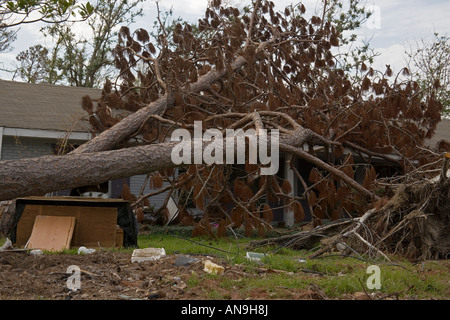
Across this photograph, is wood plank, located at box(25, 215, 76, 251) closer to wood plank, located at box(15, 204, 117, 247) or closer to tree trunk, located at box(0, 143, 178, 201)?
wood plank, located at box(15, 204, 117, 247)

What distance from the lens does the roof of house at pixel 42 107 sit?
1081 cm

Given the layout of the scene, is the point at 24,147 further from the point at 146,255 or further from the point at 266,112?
the point at 146,255

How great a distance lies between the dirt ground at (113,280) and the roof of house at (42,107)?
5.56m

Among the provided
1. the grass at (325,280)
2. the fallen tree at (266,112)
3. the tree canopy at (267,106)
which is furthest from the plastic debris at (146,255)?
the tree canopy at (267,106)

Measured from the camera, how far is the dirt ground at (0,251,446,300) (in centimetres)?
381

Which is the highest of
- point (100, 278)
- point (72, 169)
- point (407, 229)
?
point (72, 169)

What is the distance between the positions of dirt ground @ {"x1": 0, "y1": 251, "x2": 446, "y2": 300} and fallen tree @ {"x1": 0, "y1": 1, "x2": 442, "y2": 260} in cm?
203

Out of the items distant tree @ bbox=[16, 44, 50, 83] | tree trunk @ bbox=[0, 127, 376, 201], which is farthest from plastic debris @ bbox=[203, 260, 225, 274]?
distant tree @ bbox=[16, 44, 50, 83]

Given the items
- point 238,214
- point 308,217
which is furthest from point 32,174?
point 308,217

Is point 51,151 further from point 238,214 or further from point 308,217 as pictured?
point 308,217

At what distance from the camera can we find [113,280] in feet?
14.0

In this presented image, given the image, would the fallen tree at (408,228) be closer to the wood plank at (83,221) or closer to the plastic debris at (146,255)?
the plastic debris at (146,255)

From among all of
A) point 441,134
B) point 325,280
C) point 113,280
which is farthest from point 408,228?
point 441,134

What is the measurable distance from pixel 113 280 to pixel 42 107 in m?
9.11
